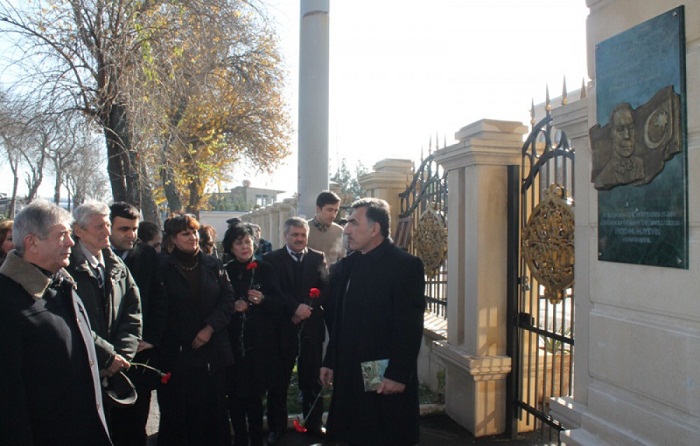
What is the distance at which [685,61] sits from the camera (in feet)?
7.80

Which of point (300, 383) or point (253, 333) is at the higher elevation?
point (253, 333)

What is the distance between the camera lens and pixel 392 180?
23.2ft

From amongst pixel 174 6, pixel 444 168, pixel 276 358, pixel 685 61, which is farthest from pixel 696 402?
pixel 174 6

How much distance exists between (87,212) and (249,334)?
1626 millimetres

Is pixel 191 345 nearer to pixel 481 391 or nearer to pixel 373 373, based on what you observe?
pixel 373 373

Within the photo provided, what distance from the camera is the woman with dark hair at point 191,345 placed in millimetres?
4066

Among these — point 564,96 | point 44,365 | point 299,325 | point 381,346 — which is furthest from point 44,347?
point 564,96

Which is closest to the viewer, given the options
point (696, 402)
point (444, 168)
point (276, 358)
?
point (696, 402)

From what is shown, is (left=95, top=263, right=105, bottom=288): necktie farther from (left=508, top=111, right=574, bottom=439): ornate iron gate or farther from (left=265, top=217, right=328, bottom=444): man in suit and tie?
(left=508, top=111, right=574, bottom=439): ornate iron gate

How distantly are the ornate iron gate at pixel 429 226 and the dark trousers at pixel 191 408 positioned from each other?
263 centimetres

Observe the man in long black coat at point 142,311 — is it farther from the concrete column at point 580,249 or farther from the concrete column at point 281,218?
the concrete column at point 281,218

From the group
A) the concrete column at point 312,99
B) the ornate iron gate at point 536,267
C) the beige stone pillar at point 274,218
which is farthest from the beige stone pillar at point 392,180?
the beige stone pillar at point 274,218

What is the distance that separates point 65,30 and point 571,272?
19.7 ft

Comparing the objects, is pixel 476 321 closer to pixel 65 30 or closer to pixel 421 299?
pixel 421 299
